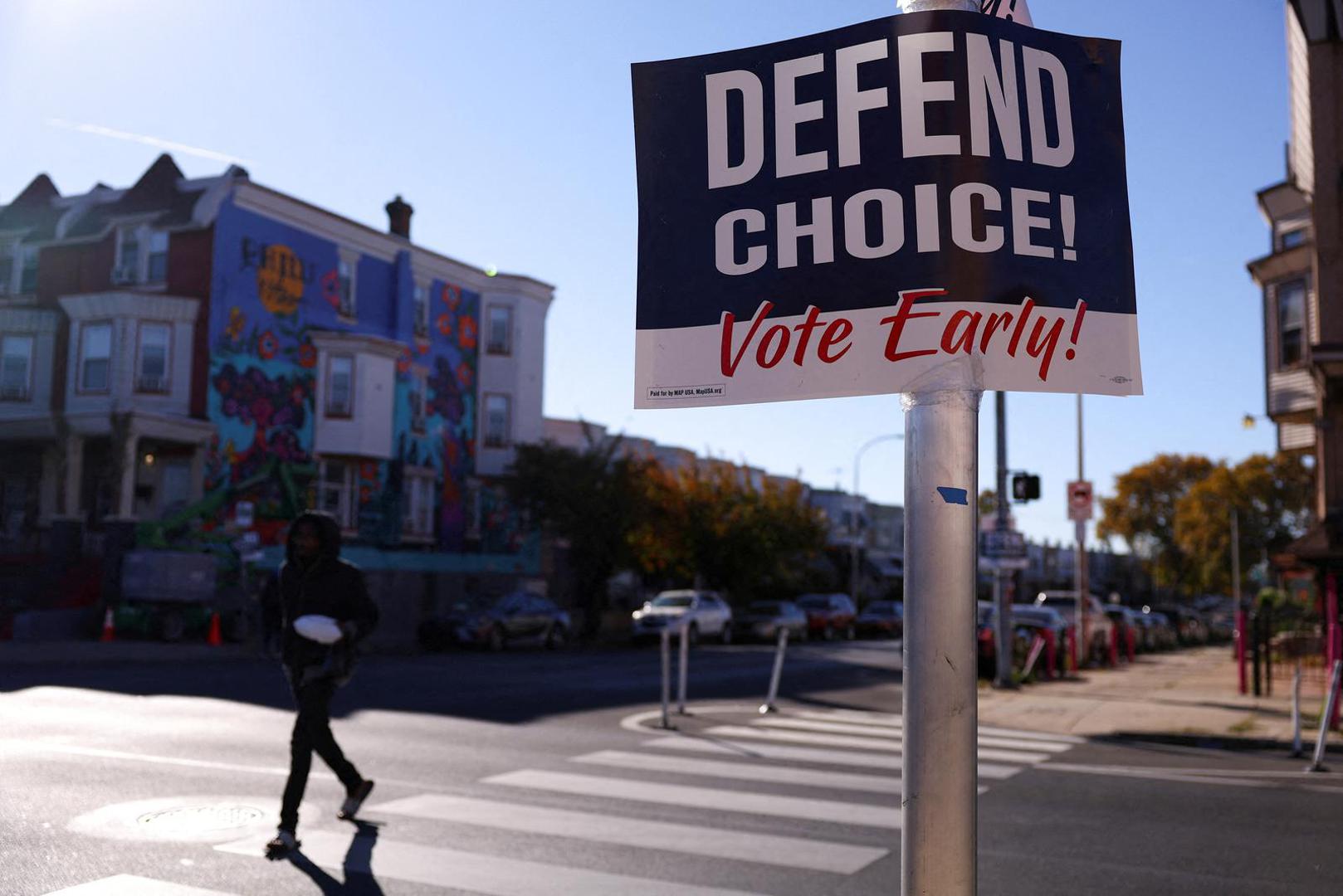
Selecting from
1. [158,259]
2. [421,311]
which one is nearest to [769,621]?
[421,311]

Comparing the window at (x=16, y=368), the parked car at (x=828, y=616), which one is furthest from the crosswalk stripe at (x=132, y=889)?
the parked car at (x=828, y=616)

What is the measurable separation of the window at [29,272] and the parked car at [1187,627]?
34407 millimetres

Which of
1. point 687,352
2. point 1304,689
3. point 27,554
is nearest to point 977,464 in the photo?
point 687,352

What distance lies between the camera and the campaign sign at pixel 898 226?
273cm

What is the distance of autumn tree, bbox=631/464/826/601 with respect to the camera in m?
41.8

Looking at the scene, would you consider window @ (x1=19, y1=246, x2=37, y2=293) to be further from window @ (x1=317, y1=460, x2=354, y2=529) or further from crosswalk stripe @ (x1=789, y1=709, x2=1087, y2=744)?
crosswalk stripe @ (x1=789, y1=709, x2=1087, y2=744)

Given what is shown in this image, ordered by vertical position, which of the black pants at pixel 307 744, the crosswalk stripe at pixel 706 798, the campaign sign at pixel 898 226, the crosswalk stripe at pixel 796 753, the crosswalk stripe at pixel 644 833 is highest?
the campaign sign at pixel 898 226

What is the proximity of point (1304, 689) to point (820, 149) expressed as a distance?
19.4 metres

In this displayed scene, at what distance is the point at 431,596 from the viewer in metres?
37.8

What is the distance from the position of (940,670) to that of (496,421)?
38516 millimetres

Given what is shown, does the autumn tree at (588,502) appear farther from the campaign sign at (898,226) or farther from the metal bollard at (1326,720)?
the campaign sign at (898,226)

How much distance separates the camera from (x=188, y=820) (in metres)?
7.13

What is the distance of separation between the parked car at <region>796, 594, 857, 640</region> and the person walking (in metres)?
34.0

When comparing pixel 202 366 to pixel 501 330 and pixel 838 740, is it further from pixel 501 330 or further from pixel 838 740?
pixel 838 740
